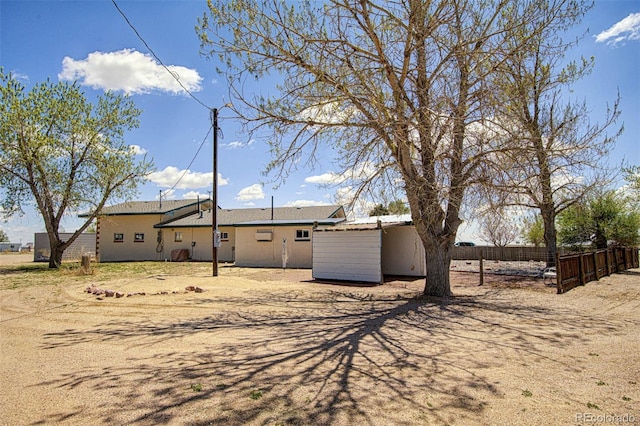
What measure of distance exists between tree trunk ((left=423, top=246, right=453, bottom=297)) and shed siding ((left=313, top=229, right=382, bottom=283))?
3.33 metres

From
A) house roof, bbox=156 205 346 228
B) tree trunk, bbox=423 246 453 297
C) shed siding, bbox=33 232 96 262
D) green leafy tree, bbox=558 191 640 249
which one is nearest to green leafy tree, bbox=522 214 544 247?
green leafy tree, bbox=558 191 640 249

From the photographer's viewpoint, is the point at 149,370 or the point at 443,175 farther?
the point at 443,175

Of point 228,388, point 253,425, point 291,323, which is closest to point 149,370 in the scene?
point 228,388

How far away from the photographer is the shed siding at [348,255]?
13.9 m

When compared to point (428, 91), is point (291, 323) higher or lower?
lower

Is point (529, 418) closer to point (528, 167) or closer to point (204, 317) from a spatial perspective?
point (204, 317)

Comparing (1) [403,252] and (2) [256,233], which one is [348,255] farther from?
(2) [256,233]

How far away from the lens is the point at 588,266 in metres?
13.4

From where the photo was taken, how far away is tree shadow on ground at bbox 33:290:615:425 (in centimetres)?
334

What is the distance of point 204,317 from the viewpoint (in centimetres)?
752

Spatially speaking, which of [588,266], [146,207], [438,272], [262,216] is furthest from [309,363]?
[146,207]

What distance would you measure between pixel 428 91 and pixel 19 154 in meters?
18.8

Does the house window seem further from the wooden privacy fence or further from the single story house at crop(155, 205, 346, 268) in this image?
the wooden privacy fence

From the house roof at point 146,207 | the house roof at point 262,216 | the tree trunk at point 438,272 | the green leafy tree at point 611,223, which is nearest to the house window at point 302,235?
the house roof at point 262,216
